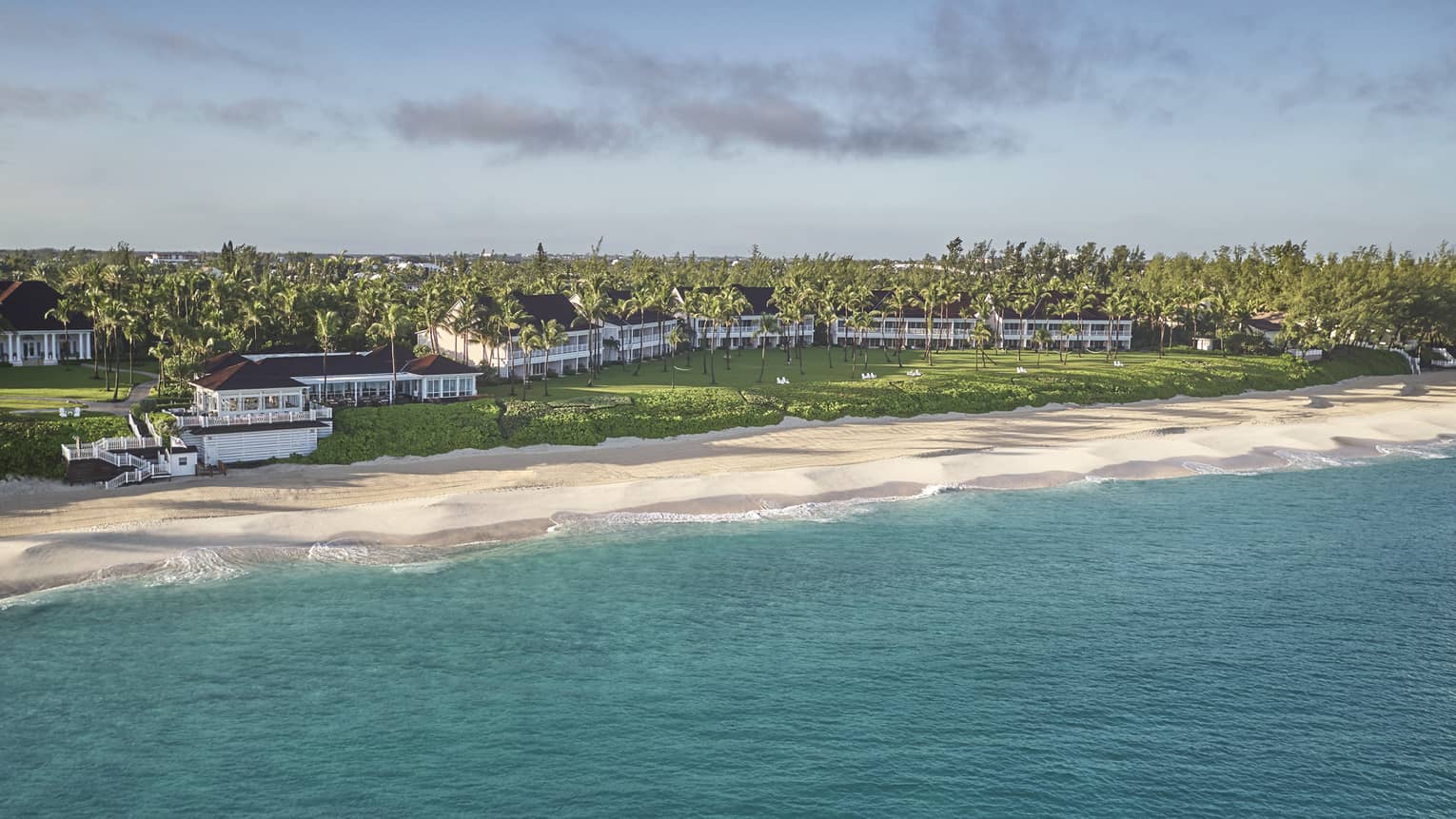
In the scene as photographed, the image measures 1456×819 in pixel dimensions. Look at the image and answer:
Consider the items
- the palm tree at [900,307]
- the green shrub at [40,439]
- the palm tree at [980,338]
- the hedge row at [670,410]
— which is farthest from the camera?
the palm tree at [900,307]

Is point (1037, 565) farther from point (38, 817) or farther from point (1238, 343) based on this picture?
point (1238, 343)

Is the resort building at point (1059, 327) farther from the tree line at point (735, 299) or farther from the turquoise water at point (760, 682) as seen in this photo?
the turquoise water at point (760, 682)

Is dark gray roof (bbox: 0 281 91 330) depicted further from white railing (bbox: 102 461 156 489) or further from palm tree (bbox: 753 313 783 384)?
palm tree (bbox: 753 313 783 384)

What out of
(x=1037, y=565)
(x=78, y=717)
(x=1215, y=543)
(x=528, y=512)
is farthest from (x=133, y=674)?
(x=1215, y=543)

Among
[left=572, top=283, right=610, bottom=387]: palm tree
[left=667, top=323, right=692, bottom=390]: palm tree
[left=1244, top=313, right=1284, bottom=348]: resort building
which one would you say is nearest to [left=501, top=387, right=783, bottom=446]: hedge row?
[left=667, top=323, right=692, bottom=390]: palm tree

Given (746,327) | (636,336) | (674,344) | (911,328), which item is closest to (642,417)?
(674,344)

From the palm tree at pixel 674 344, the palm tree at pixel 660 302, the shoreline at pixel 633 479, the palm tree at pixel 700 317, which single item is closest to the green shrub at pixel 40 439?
the shoreline at pixel 633 479
